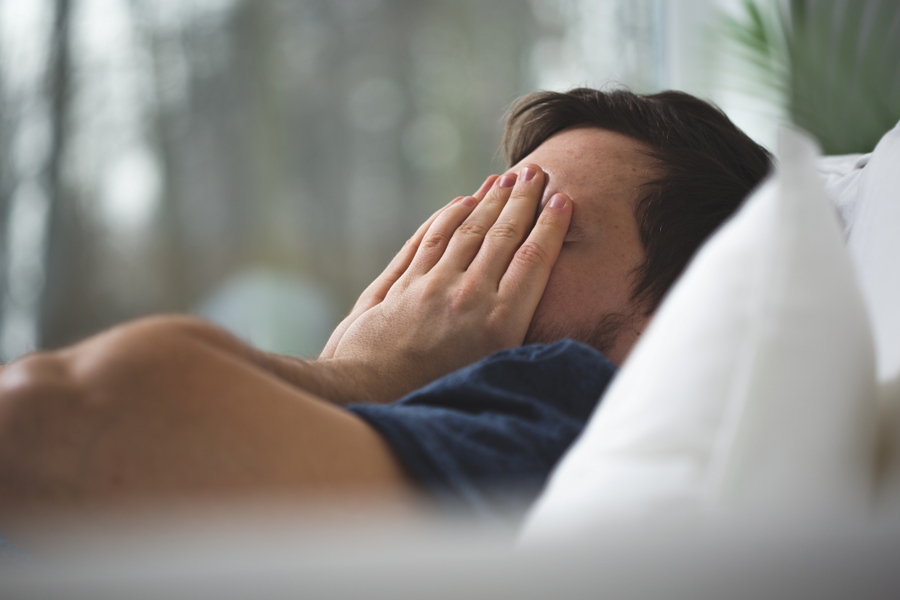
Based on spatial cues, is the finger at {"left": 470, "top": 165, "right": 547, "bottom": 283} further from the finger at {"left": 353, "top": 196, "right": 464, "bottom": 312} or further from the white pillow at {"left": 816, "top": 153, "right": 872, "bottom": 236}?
the white pillow at {"left": 816, "top": 153, "right": 872, "bottom": 236}

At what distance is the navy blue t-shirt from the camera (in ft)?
Result: 1.46

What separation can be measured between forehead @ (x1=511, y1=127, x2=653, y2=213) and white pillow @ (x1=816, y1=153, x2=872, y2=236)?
0.23 meters

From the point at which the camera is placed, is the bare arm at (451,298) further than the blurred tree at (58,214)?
No

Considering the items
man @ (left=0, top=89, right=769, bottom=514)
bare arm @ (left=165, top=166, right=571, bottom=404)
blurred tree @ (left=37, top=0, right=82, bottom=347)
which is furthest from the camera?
blurred tree @ (left=37, top=0, right=82, bottom=347)

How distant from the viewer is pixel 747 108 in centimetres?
165

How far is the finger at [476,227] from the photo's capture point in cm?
96

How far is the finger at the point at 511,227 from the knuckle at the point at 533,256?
1.3 inches

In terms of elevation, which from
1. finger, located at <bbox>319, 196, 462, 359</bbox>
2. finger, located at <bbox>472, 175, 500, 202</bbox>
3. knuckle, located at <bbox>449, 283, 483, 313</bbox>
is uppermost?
finger, located at <bbox>472, 175, 500, 202</bbox>

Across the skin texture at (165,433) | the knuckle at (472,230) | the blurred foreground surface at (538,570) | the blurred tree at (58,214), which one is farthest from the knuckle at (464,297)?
the blurred tree at (58,214)

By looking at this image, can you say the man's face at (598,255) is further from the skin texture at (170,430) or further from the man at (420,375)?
the skin texture at (170,430)

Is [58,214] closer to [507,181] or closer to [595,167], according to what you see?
[507,181]

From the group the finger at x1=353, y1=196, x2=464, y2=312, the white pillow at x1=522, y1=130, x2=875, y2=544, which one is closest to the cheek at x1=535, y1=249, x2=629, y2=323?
the finger at x1=353, y1=196, x2=464, y2=312

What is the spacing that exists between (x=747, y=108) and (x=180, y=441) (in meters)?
1.59

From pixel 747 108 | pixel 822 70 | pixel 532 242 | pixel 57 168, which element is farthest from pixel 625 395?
pixel 57 168
